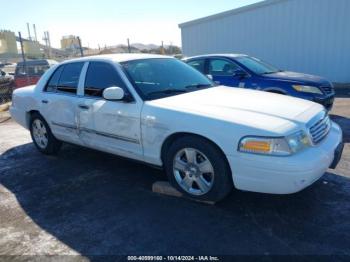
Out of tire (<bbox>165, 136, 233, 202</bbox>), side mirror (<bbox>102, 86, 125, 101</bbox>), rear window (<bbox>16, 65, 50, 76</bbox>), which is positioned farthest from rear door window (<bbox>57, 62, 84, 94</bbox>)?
rear window (<bbox>16, 65, 50, 76</bbox>)

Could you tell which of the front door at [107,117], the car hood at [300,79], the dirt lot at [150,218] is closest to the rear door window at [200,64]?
the car hood at [300,79]

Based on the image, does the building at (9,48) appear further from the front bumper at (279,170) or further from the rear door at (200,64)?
the front bumper at (279,170)

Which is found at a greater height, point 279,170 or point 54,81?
point 54,81

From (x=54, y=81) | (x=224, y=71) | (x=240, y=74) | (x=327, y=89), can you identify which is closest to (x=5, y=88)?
(x=54, y=81)

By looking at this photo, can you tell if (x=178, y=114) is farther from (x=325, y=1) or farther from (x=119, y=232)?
(x=325, y=1)

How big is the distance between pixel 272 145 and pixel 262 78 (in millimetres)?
4437

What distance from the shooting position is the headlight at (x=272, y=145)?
300 cm

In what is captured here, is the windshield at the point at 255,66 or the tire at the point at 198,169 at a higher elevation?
the windshield at the point at 255,66

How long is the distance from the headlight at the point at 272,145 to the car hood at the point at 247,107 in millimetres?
93

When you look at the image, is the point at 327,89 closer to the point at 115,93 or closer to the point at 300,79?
the point at 300,79

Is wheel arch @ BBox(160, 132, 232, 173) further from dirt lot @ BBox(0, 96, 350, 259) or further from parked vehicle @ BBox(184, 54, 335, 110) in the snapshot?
parked vehicle @ BBox(184, 54, 335, 110)

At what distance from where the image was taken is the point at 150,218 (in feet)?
11.0

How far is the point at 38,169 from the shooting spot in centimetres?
497

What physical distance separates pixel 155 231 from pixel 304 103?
2277 millimetres
